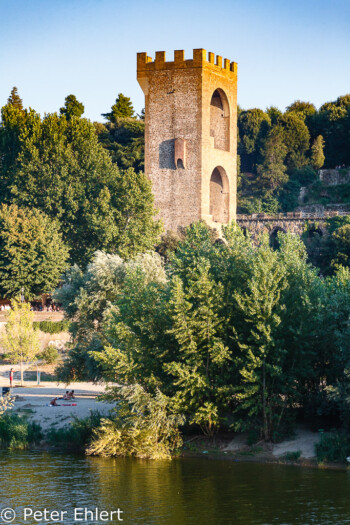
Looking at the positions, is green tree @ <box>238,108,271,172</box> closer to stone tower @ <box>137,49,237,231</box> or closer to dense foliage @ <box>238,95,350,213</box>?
dense foliage @ <box>238,95,350,213</box>

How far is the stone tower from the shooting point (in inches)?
2062

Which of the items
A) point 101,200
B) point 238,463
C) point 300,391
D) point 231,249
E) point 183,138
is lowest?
point 238,463

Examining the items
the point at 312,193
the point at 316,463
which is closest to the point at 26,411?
the point at 316,463

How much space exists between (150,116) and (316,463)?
3374 cm

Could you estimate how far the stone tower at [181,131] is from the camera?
2062 inches

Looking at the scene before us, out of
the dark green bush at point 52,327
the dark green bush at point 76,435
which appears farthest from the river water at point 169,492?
the dark green bush at point 52,327

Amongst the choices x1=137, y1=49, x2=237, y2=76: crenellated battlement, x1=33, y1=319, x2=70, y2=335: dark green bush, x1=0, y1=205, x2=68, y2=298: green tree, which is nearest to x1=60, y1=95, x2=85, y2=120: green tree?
x1=137, y1=49, x2=237, y2=76: crenellated battlement

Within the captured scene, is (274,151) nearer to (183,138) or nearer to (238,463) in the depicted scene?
(183,138)

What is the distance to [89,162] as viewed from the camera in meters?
50.5

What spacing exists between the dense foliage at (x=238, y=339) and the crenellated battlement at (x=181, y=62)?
28.6 metres

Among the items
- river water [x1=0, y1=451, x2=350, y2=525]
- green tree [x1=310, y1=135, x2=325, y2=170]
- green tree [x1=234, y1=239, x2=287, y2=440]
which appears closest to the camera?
river water [x1=0, y1=451, x2=350, y2=525]

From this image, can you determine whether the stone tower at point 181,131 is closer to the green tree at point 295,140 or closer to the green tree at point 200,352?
A: the green tree at point 295,140

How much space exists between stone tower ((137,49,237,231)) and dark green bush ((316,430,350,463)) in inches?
1182

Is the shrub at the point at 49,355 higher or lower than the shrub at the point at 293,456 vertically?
higher
